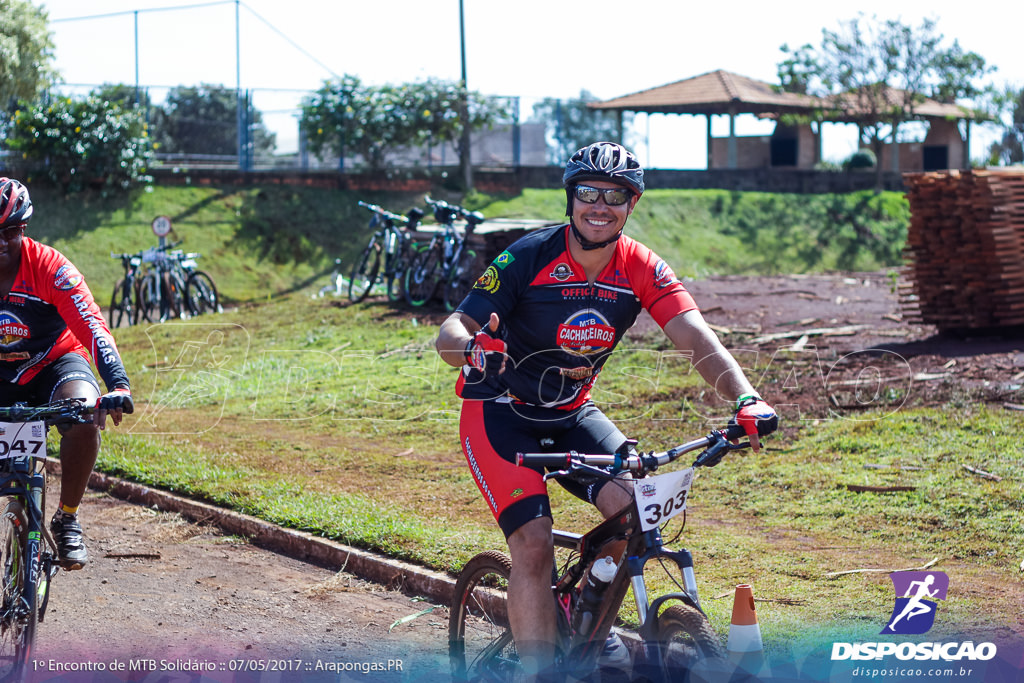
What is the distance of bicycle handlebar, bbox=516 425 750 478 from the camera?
3.57 meters

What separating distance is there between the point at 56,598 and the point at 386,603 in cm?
191

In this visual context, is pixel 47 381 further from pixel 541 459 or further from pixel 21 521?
pixel 541 459

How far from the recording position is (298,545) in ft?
23.6

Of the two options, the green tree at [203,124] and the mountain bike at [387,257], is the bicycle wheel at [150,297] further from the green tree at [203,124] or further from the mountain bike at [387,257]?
the green tree at [203,124]

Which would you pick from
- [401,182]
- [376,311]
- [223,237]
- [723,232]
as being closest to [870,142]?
[723,232]

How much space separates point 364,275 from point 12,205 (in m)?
15.0

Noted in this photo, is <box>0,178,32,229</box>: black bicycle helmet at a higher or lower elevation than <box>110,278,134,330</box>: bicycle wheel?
higher

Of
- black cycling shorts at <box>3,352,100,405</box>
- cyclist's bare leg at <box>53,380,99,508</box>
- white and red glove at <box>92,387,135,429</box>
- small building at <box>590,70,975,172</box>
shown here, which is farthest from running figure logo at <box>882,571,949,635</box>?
small building at <box>590,70,975,172</box>

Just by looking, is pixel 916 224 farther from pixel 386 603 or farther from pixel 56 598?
pixel 56 598

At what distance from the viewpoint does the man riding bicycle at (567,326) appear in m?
4.12

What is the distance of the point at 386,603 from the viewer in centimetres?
620

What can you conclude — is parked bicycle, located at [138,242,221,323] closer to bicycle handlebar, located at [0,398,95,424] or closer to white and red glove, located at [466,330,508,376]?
bicycle handlebar, located at [0,398,95,424]

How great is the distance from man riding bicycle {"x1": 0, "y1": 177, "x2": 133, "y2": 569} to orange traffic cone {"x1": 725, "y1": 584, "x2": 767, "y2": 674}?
3.25m

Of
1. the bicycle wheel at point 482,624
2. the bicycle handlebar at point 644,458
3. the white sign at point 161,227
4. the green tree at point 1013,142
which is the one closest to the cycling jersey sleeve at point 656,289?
the bicycle handlebar at point 644,458
